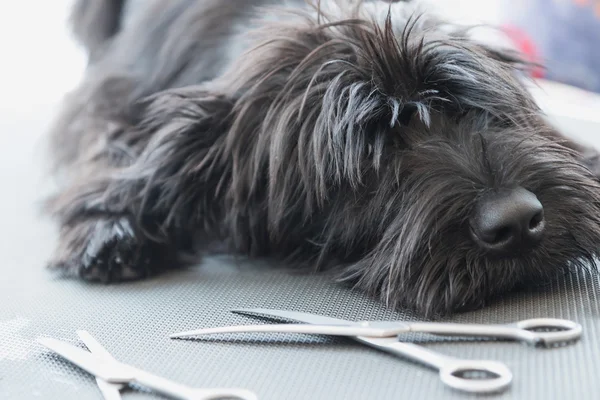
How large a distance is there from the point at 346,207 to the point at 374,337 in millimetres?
429

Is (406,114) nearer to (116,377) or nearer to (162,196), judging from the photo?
(162,196)

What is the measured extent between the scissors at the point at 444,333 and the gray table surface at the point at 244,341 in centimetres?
2

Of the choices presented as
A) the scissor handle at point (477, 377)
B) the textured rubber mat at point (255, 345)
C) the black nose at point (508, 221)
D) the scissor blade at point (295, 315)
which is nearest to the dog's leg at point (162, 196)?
the textured rubber mat at point (255, 345)

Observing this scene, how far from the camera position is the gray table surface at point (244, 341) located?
39.8 inches

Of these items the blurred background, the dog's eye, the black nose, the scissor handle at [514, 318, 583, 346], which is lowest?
the scissor handle at [514, 318, 583, 346]

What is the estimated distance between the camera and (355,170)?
1.43 metres

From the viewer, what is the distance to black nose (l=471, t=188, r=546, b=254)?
1221mm

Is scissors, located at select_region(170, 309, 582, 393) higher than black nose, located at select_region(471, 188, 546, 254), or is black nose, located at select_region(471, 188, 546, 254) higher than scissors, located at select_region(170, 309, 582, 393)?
black nose, located at select_region(471, 188, 546, 254)

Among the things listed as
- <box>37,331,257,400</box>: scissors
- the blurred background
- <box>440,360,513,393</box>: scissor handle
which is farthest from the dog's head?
the blurred background

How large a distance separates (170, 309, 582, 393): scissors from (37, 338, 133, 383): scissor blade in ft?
0.48

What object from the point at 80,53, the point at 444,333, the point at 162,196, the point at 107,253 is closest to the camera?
the point at 444,333

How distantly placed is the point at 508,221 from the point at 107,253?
812 millimetres

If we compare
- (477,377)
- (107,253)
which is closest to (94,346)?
(107,253)

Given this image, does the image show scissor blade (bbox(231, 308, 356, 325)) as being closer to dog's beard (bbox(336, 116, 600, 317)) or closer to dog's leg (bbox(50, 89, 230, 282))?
dog's beard (bbox(336, 116, 600, 317))
